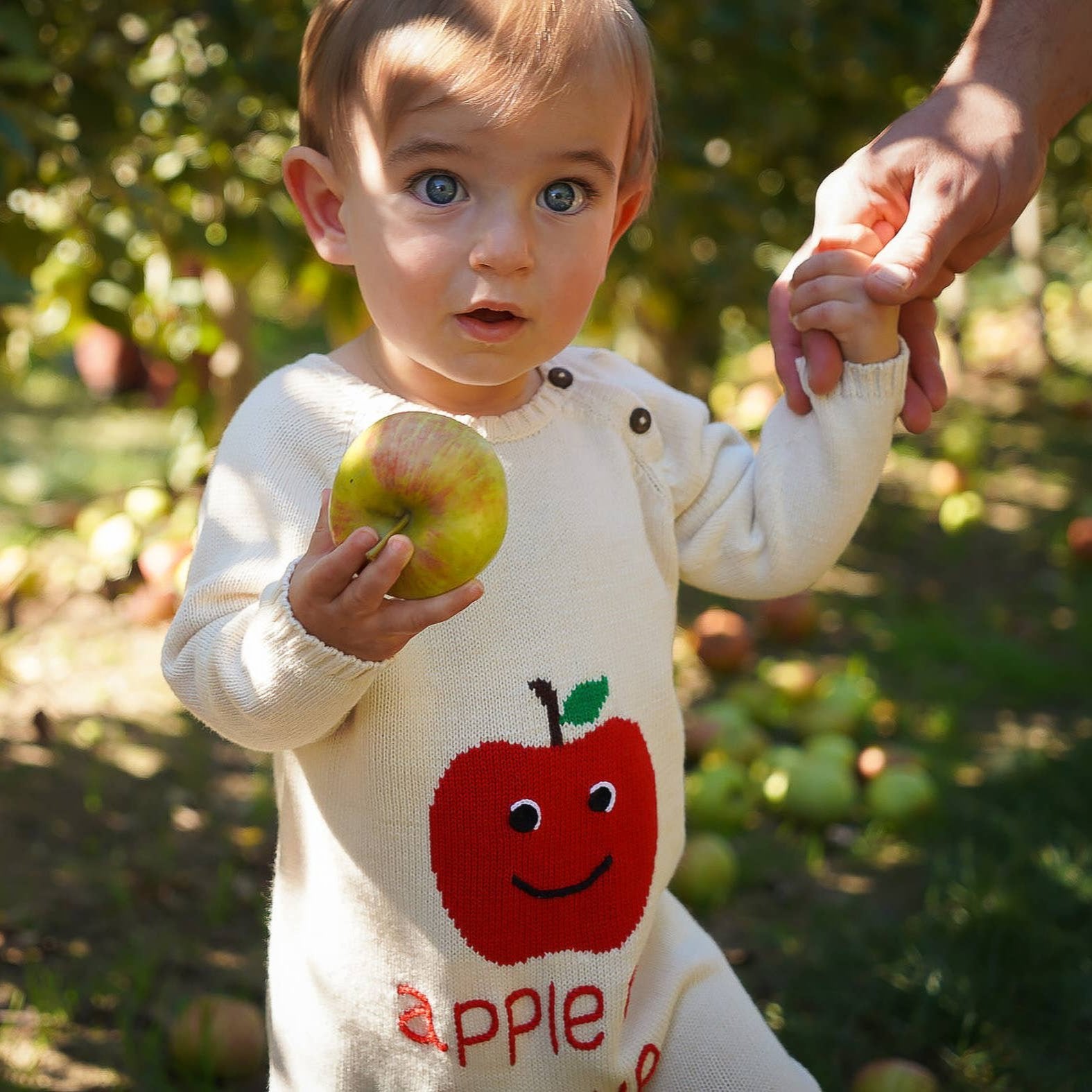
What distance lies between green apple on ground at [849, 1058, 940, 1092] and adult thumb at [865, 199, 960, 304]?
47.6 inches

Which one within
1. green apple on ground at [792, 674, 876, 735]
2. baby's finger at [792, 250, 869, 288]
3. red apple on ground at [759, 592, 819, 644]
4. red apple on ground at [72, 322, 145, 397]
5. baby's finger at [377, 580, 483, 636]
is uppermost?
baby's finger at [792, 250, 869, 288]

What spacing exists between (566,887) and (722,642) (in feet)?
8.17

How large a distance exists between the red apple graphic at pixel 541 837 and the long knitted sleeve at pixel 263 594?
19 centimetres

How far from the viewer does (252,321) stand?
4.48 metres

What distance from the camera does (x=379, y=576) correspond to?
1.22 meters

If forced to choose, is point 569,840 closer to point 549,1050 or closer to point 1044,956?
point 549,1050

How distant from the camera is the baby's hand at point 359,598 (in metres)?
1.22

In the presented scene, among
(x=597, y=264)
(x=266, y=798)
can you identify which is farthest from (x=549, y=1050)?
(x=266, y=798)

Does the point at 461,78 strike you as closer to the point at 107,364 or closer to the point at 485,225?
the point at 485,225

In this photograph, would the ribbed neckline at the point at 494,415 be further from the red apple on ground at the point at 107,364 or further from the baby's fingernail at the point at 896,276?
the red apple on ground at the point at 107,364

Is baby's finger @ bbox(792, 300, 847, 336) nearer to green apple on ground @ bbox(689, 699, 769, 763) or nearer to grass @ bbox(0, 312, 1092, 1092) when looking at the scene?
grass @ bbox(0, 312, 1092, 1092)

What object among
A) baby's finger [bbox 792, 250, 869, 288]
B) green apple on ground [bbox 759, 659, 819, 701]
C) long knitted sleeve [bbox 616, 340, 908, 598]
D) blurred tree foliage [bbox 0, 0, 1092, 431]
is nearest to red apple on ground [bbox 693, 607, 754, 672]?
green apple on ground [bbox 759, 659, 819, 701]

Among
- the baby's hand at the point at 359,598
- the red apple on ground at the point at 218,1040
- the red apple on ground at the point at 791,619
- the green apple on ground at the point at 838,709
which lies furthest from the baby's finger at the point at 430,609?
the red apple on ground at the point at 791,619

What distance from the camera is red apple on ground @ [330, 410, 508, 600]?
50.1 inches
